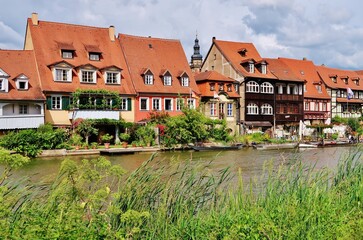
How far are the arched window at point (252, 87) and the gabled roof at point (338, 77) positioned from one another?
47.4 ft

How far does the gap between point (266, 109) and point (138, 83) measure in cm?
1619

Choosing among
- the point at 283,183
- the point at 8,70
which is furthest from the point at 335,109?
the point at 283,183

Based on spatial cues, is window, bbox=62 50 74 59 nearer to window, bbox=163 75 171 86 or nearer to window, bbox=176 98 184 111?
window, bbox=163 75 171 86

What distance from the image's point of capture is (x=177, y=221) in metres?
7.39

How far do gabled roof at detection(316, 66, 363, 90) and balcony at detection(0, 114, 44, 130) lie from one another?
3877 centimetres

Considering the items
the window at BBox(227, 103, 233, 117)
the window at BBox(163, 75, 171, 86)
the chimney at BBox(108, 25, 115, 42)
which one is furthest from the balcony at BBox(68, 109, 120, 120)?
the window at BBox(227, 103, 233, 117)

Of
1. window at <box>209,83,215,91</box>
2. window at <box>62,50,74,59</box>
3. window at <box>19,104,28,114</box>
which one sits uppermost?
window at <box>62,50,74,59</box>

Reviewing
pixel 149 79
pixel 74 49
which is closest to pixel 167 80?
pixel 149 79

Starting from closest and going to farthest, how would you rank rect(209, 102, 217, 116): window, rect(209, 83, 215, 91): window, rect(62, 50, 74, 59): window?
rect(62, 50, 74, 59): window → rect(209, 102, 217, 116): window → rect(209, 83, 215, 91): window

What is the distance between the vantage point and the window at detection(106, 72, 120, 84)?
125 feet

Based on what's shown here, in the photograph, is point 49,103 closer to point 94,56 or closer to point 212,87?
point 94,56

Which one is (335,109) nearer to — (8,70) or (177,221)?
(8,70)

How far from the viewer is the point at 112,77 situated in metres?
38.3

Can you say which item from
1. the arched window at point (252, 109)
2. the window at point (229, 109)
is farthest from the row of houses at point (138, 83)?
the window at point (229, 109)
